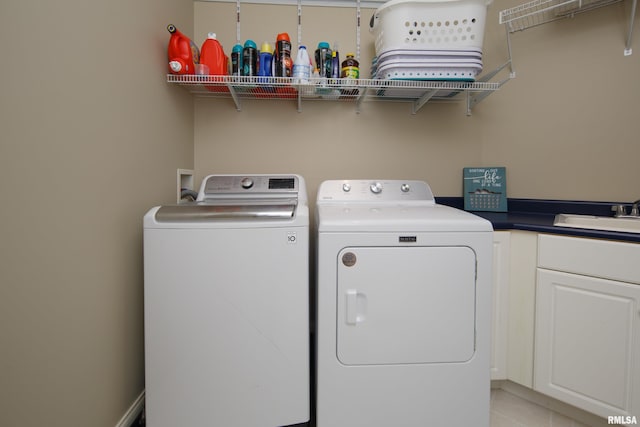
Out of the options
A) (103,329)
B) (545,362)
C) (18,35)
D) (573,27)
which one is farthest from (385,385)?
(573,27)

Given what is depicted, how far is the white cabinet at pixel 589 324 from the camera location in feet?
3.74

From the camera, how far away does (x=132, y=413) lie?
120cm

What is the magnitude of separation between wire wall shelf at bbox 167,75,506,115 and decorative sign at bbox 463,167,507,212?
18.9 inches

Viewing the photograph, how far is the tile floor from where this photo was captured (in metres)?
1.35

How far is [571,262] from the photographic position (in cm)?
124

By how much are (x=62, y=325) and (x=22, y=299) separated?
17 centimetres

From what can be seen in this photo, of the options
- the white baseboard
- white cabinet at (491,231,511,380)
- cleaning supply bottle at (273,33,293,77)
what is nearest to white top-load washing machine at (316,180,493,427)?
white cabinet at (491,231,511,380)

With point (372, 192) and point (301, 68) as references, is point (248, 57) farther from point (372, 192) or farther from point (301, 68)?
point (372, 192)

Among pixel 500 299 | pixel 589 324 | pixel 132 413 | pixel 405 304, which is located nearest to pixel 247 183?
pixel 405 304

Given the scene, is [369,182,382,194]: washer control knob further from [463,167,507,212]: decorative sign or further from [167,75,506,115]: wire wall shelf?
[463,167,507,212]: decorative sign

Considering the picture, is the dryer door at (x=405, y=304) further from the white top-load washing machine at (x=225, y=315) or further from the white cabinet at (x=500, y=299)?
the white cabinet at (x=500, y=299)

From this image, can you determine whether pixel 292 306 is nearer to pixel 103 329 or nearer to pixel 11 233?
pixel 103 329

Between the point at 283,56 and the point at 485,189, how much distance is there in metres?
1.65

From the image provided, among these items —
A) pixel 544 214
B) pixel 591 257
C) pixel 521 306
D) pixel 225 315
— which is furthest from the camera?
pixel 544 214
